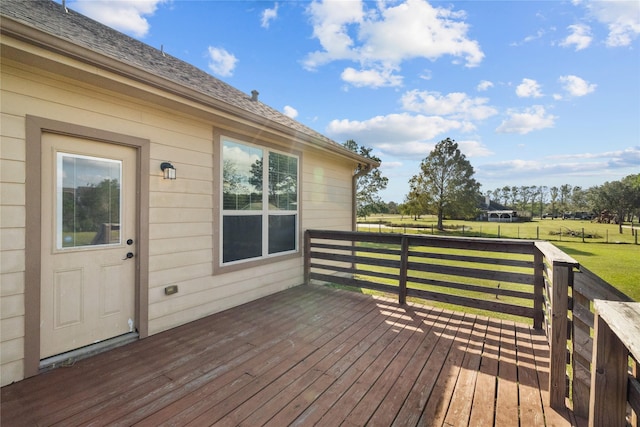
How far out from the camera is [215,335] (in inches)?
116

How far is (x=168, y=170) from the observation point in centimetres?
305

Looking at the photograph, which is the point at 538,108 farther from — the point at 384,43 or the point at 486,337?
the point at 486,337

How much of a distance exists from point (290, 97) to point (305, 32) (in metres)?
2.50

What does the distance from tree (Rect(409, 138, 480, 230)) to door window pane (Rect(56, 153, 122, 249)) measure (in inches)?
865

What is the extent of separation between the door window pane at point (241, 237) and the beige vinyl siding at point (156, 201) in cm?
19

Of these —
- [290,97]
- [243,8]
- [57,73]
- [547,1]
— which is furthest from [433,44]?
[57,73]

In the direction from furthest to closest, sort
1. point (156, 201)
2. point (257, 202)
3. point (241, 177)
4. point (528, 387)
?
point (257, 202)
point (241, 177)
point (156, 201)
point (528, 387)

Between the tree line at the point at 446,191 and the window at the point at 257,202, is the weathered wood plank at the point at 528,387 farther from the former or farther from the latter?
the tree line at the point at 446,191

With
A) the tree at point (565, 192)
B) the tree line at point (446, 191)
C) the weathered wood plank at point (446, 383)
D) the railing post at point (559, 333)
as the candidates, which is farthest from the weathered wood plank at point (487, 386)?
the tree at point (565, 192)

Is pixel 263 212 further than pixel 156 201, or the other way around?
pixel 263 212

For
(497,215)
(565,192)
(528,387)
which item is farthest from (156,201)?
(565,192)

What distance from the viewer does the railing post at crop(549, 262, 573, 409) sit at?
1.86 meters

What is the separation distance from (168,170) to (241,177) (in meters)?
1.04

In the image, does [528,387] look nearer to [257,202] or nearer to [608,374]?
[608,374]
